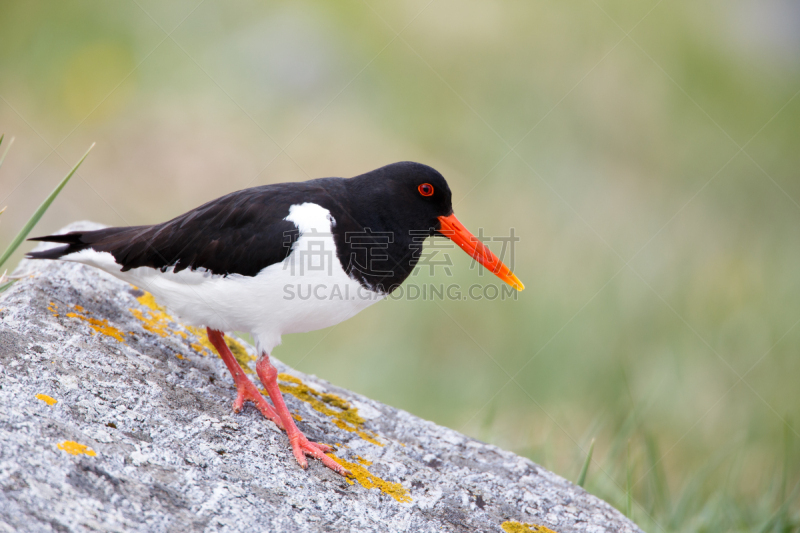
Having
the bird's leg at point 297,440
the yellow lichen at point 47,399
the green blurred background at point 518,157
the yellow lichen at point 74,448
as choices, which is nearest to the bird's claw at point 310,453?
the bird's leg at point 297,440

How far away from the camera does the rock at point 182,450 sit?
224 centimetres

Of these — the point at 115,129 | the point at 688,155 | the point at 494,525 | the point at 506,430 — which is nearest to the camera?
the point at 494,525

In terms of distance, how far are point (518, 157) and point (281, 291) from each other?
6447 mm

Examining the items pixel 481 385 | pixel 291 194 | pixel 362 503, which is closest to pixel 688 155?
pixel 481 385

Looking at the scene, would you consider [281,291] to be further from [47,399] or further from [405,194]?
[47,399]

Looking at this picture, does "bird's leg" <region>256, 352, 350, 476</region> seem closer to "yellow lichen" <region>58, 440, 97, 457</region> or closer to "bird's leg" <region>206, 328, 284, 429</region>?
"bird's leg" <region>206, 328, 284, 429</region>

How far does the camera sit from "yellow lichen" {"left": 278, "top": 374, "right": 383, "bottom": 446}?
3.66 metres

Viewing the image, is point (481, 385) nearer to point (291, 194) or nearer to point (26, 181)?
point (291, 194)

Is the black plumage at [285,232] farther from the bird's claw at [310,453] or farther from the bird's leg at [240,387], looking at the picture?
the bird's claw at [310,453]

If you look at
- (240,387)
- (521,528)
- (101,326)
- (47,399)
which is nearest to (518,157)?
(240,387)

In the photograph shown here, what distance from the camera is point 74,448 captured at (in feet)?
7.65

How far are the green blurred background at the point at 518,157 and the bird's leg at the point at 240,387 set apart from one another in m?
2.90

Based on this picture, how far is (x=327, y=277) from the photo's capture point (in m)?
3.22

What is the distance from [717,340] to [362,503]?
5.40 m
